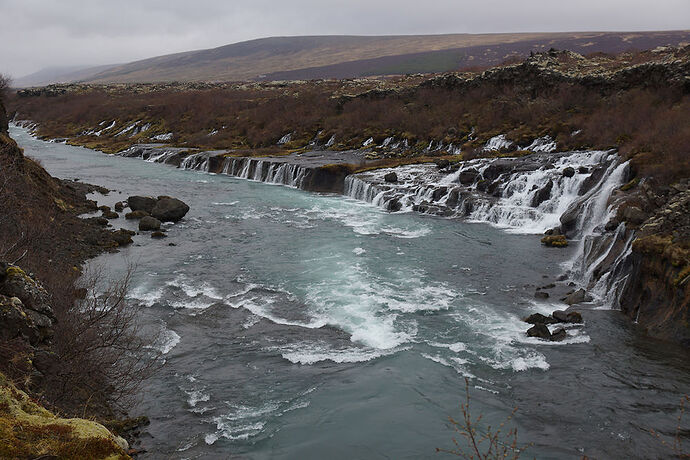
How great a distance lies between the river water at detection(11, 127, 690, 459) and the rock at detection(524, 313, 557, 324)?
0.47 metres

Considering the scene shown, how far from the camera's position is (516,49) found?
146 m

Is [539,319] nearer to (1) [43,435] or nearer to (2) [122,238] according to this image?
(1) [43,435]

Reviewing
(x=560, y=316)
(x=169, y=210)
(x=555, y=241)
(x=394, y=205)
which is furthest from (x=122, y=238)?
(x=555, y=241)

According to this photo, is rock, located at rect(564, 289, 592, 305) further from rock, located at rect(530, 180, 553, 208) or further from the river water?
rock, located at rect(530, 180, 553, 208)

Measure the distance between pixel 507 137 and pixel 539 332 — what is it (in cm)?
3286

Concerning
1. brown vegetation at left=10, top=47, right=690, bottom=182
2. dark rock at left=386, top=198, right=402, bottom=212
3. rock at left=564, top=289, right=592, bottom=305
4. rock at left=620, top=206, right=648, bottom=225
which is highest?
brown vegetation at left=10, top=47, right=690, bottom=182

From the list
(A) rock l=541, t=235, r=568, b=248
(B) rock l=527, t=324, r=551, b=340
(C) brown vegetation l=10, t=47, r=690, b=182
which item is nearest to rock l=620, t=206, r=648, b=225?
(C) brown vegetation l=10, t=47, r=690, b=182

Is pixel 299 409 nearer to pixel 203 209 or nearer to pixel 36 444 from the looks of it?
pixel 36 444

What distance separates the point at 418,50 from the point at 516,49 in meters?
59.5

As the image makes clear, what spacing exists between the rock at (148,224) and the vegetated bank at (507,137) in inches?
586

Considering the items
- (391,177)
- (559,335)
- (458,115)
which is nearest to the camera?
(559,335)

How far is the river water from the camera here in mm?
11523

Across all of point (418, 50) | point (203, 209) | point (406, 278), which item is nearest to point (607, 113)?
point (406, 278)

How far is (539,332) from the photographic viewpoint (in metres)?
16.0
